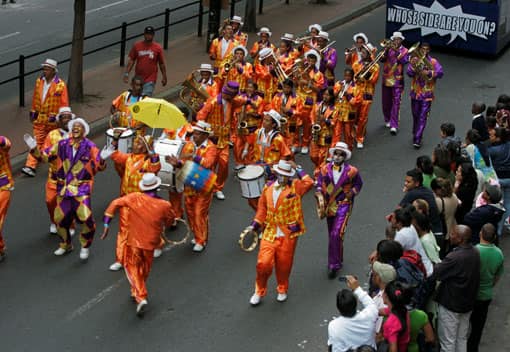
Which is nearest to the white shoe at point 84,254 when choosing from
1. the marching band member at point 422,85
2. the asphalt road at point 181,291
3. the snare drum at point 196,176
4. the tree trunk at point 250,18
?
the asphalt road at point 181,291

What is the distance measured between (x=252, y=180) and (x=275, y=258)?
1173 mm

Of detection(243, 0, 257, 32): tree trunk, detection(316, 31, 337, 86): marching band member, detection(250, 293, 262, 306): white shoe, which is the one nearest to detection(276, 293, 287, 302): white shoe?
detection(250, 293, 262, 306): white shoe

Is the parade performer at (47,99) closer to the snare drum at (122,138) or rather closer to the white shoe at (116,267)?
the snare drum at (122,138)

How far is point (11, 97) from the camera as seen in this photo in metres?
18.7

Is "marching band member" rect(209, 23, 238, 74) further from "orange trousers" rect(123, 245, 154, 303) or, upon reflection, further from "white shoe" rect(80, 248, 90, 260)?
"orange trousers" rect(123, 245, 154, 303)

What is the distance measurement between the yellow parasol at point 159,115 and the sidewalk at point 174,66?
12.5ft

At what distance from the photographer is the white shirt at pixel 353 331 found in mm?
8508

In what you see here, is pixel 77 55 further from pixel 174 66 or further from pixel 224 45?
pixel 174 66

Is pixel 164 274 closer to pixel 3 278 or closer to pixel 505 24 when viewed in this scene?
pixel 3 278

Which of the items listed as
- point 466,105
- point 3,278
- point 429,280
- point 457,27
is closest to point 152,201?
point 3,278

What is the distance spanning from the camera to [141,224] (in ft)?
35.8

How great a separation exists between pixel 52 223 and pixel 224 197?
2.69 m

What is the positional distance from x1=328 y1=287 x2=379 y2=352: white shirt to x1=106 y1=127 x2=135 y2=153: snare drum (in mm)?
4911

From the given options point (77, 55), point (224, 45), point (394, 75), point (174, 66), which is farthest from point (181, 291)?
point (174, 66)
